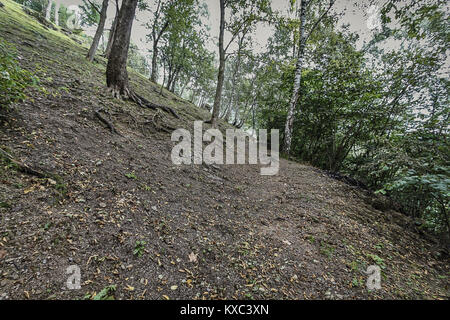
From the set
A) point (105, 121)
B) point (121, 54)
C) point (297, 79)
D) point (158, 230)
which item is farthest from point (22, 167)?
point (297, 79)

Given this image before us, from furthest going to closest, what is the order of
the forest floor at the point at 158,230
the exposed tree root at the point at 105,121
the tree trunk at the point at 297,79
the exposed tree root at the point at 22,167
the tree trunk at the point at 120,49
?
the tree trunk at the point at 297,79 → the tree trunk at the point at 120,49 → the exposed tree root at the point at 105,121 → the exposed tree root at the point at 22,167 → the forest floor at the point at 158,230

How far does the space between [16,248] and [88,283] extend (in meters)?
0.83

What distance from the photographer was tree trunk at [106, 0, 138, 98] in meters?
6.06

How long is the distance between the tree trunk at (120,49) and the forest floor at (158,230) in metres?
1.42

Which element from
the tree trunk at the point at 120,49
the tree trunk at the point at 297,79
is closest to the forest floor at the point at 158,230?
the tree trunk at the point at 120,49

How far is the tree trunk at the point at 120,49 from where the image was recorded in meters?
6.06

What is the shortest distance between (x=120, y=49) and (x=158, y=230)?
21.3 feet

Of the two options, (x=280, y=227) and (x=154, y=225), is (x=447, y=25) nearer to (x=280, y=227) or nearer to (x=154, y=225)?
(x=280, y=227)

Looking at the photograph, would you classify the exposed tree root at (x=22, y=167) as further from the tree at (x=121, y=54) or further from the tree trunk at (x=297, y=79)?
the tree trunk at (x=297, y=79)

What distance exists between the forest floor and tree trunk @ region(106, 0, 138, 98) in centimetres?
142

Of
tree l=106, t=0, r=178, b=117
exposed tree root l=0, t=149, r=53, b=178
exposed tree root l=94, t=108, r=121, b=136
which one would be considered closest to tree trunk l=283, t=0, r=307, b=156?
tree l=106, t=0, r=178, b=117

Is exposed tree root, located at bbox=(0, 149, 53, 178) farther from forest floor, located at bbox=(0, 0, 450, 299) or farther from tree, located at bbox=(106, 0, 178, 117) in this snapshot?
tree, located at bbox=(106, 0, 178, 117)

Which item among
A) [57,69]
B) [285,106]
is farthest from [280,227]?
[285,106]

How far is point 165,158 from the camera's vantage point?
5.16 meters
